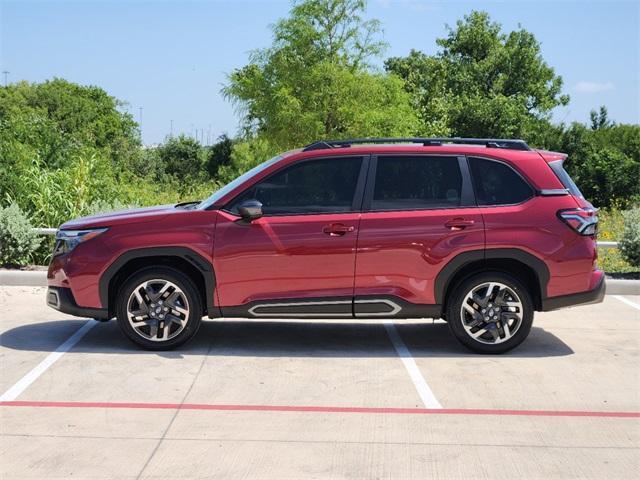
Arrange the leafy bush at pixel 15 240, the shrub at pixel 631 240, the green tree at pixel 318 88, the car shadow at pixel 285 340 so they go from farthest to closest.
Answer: the green tree at pixel 318 88 < the shrub at pixel 631 240 < the leafy bush at pixel 15 240 < the car shadow at pixel 285 340

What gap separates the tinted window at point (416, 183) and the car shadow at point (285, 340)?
1326mm

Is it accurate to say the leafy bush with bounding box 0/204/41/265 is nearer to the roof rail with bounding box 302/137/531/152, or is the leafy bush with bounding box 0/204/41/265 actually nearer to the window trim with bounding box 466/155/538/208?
the roof rail with bounding box 302/137/531/152

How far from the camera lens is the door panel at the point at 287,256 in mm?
7215

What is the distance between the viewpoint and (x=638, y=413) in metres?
5.94

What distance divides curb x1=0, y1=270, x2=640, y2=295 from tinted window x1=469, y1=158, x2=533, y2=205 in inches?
152

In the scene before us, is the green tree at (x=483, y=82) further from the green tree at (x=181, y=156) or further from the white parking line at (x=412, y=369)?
the white parking line at (x=412, y=369)

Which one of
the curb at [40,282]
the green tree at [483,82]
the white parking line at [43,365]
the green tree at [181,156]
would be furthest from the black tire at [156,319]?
the green tree at [181,156]

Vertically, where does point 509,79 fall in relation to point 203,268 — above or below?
above

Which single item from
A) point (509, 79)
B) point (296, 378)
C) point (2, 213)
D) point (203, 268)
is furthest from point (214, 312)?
point (509, 79)

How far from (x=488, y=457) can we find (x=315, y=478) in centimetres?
106

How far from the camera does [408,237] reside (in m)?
7.20

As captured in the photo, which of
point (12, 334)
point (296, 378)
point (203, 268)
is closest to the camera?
point (296, 378)

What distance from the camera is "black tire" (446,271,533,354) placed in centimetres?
729

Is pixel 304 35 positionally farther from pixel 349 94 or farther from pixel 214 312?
pixel 214 312
